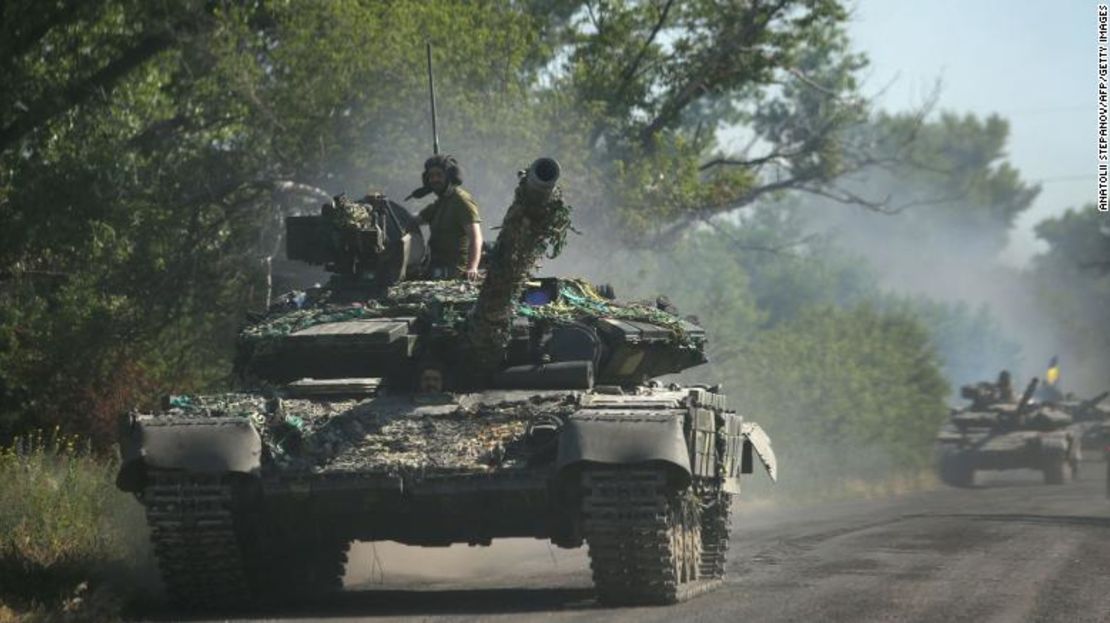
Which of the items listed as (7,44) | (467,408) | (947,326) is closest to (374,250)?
(467,408)

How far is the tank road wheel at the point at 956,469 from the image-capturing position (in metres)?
36.5

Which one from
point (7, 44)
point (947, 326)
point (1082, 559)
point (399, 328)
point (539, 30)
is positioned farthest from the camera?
point (947, 326)

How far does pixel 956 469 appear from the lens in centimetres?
3666

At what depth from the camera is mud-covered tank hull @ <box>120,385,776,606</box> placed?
41.3 feet

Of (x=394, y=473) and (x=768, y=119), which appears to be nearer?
(x=394, y=473)

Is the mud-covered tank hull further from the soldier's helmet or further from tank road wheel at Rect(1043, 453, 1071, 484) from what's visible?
tank road wheel at Rect(1043, 453, 1071, 484)

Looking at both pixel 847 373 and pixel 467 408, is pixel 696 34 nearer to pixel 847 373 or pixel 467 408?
pixel 847 373

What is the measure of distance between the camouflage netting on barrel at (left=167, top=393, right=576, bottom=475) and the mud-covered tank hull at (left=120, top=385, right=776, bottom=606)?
0.04 feet

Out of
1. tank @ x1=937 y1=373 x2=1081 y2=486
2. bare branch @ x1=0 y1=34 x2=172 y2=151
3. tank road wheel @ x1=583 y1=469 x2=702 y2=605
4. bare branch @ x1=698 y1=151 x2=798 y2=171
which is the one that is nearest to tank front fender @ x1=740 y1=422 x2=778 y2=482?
tank road wheel @ x1=583 y1=469 x2=702 y2=605

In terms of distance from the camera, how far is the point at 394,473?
41.7 feet

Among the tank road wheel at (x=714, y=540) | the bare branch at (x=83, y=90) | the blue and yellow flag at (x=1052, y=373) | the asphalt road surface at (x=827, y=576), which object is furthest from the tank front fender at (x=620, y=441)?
the blue and yellow flag at (x=1052, y=373)

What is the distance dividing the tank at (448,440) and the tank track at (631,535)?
0.04 feet

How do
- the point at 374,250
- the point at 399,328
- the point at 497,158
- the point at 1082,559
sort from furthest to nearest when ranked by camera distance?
the point at 497,158
the point at 1082,559
the point at 374,250
the point at 399,328

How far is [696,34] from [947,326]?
46.0 meters
